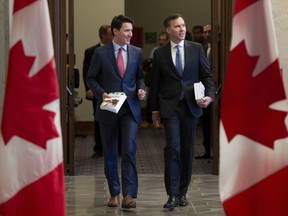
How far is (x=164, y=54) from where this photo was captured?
788 cm

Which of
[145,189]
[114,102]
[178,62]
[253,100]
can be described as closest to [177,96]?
[178,62]

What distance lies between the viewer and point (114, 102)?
7.54 meters

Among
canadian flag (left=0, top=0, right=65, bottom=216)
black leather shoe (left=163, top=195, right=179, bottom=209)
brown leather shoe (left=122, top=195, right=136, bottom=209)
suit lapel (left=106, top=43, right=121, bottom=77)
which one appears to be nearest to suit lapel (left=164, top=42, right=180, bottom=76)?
suit lapel (left=106, top=43, right=121, bottom=77)

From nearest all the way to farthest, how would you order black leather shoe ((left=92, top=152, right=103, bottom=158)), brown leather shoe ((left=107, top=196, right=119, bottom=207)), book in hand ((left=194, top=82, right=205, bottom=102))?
book in hand ((left=194, top=82, right=205, bottom=102))
brown leather shoe ((left=107, top=196, right=119, bottom=207))
black leather shoe ((left=92, top=152, right=103, bottom=158))

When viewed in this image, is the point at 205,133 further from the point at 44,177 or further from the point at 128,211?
the point at 44,177

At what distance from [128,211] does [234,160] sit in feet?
11.4

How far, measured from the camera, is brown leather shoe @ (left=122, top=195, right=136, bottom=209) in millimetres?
7855

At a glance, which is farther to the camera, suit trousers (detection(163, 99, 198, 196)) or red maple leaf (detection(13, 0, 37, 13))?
suit trousers (detection(163, 99, 198, 196))

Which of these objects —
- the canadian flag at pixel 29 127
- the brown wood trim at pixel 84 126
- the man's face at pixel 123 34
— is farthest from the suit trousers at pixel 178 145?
the brown wood trim at pixel 84 126

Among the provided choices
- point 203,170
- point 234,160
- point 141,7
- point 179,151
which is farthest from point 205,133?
point 141,7

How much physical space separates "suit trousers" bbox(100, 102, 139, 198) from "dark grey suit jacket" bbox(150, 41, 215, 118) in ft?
1.06

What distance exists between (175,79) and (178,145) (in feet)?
2.24

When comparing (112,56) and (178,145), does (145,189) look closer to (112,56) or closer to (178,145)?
(178,145)

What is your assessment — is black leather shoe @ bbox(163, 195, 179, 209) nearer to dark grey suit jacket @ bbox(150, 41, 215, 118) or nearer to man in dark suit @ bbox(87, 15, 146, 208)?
man in dark suit @ bbox(87, 15, 146, 208)
